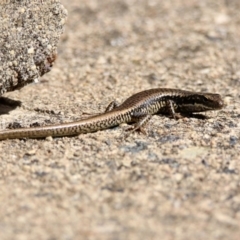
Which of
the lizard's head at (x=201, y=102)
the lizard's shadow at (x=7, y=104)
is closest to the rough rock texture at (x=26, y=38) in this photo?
the lizard's shadow at (x=7, y=104)

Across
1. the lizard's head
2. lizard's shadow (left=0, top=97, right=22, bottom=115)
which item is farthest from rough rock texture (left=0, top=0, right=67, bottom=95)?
the lizard's head

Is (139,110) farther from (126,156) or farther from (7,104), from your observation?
(7,104)

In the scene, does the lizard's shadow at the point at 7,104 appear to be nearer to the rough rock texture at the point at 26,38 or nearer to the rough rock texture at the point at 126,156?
the rough rock texture at the point at 126,156

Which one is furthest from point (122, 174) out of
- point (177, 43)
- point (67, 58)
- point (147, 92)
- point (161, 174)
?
point (177, 43)

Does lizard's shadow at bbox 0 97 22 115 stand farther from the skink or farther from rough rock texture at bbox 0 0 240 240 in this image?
the skink

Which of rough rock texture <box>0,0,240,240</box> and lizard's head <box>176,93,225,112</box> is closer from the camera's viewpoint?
rough rock texture <box>0,0,240,240</box>

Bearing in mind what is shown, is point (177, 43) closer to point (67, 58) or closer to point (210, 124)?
point (67, 58)
